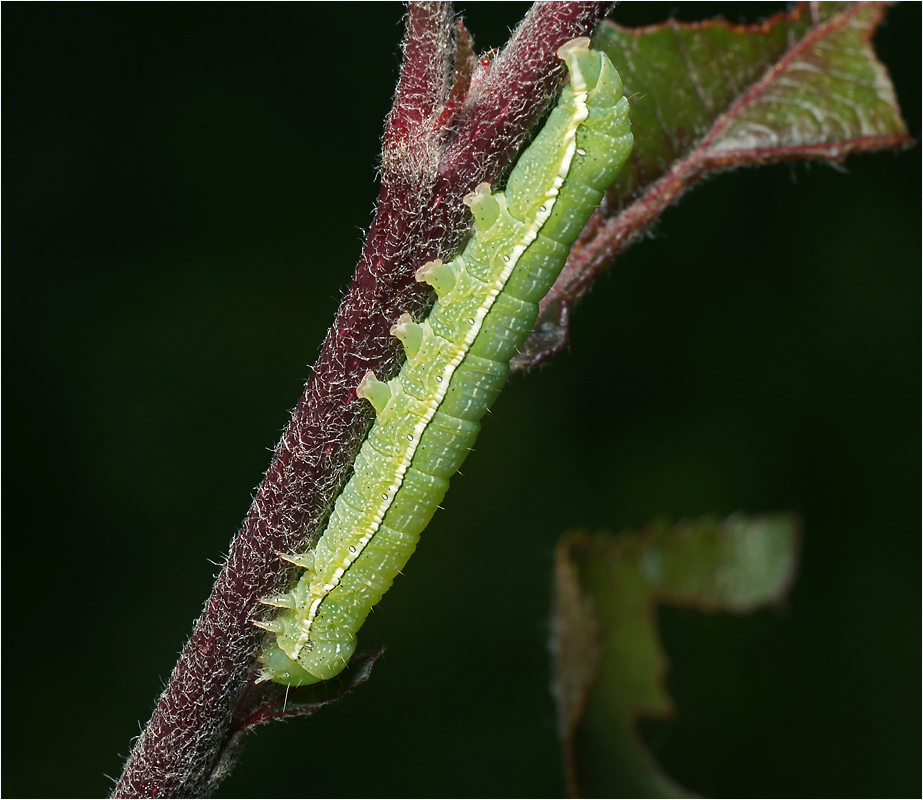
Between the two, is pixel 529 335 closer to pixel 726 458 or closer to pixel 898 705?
pixel 726 458

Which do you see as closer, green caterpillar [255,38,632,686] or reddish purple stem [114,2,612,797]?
reddish purple stem [114,2,612,797]

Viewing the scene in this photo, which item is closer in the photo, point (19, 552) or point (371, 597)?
point (371, 597)

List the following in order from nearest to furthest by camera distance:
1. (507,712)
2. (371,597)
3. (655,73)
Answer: (371,597) < (655,73) < (507,712)

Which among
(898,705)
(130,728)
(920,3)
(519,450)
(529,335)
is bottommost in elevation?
(130,728)

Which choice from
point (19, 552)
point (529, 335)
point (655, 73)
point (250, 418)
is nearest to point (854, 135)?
point (655, 73)

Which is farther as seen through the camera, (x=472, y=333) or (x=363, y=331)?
(x=472, y=333)

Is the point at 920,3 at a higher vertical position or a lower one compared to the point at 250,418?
higher

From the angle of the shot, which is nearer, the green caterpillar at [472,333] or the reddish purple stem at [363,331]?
the reddish purple stem at [363,331]

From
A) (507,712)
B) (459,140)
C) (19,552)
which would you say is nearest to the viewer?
(459,140)
